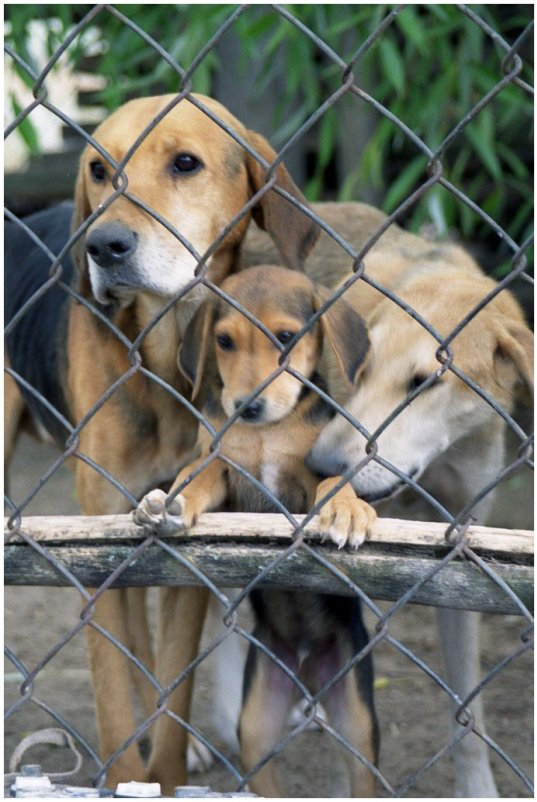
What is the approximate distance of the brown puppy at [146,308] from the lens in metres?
2.47

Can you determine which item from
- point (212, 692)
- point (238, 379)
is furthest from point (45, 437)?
point (238, 379)

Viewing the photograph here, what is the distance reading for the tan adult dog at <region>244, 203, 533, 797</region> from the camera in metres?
2.65

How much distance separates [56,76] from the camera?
6.30 metres

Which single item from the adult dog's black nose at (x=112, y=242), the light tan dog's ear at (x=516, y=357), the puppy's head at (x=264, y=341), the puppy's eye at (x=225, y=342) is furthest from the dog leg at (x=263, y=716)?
the adult dog's black nose at (x=112, y=242)

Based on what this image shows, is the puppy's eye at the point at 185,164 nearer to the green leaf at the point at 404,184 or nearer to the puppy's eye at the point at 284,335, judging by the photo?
the puppy's eye at the point at 284,335

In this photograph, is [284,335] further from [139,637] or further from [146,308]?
[139,637]

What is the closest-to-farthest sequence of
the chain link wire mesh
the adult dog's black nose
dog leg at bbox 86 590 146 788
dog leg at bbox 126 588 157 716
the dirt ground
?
the chain link wire mesh < the adult dog's black nose < dog leg at bbox 86 590 146 788 < the dirt ground < dog leg at bbox 126 588 157 716

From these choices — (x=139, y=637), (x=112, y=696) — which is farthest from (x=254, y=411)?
(x=139, y=637)

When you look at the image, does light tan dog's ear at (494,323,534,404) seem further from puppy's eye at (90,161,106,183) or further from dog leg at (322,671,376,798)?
puppy's eye at (90,161,106,183)

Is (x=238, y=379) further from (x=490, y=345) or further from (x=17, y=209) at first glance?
(x=17, y=209)

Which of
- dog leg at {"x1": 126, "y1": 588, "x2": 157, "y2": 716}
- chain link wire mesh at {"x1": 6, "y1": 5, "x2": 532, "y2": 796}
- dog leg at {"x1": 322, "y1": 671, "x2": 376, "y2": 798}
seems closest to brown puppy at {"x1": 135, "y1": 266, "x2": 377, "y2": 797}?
dog leg at {"x1": 322, "y1": 671, "x2": 376, "y2": 798}

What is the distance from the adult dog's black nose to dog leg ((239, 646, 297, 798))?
3.23 feet

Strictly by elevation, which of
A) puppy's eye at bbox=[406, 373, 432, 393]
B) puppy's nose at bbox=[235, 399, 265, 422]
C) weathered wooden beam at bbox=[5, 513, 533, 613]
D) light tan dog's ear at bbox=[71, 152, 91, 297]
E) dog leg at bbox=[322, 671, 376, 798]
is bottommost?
dog leg at bbox=[322, 671, 376, 798]

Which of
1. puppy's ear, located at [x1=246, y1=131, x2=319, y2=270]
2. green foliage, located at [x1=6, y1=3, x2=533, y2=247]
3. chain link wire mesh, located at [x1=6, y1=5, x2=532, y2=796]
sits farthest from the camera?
green foliage, located at [x1=6, y1=3, x2=533, y2=247]
